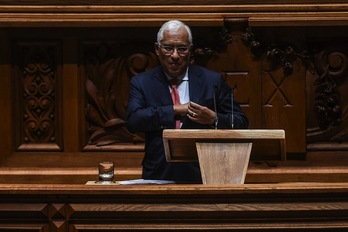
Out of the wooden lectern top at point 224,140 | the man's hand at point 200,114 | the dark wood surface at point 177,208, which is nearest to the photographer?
the dark wood surface at point 177,208

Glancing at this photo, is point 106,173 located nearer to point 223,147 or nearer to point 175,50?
point 223,147

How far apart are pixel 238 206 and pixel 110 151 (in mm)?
2422

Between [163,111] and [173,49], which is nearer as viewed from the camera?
[163,111]

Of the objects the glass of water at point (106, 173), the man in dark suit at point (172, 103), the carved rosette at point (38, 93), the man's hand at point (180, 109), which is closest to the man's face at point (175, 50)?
the man in dark suit at point (172, 103)

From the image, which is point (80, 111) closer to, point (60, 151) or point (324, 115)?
point (60, 151)

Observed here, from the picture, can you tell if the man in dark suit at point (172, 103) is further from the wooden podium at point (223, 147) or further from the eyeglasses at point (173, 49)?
the wooden podium at point (223, 147)

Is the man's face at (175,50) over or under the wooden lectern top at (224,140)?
over

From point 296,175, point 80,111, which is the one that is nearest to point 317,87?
point 296,175

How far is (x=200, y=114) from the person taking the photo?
4152mm

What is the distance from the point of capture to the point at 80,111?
5.54 m

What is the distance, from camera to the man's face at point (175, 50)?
445 centimetres

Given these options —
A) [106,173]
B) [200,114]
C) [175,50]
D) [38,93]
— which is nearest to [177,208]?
[106,173]

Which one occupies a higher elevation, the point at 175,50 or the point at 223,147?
the point at 175,50

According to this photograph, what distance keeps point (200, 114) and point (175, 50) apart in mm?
432
